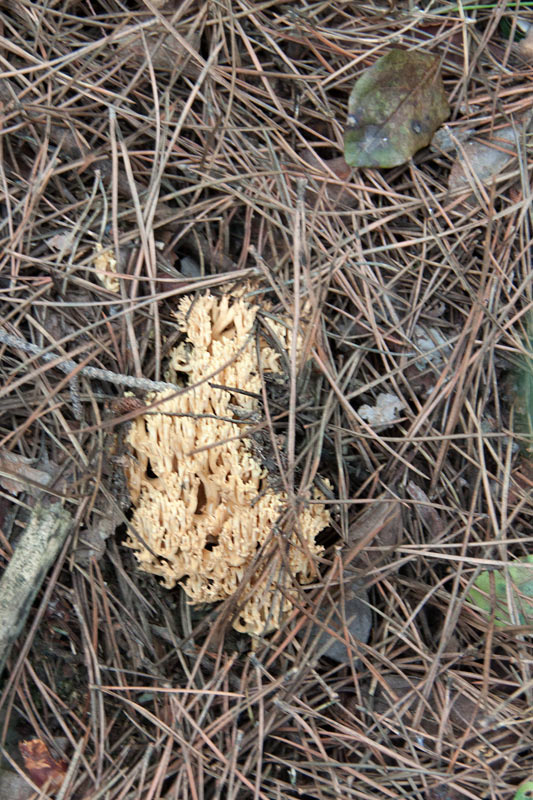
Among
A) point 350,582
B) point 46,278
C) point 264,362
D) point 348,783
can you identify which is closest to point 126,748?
point 348,783

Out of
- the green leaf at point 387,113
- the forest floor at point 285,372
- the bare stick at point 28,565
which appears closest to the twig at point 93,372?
the forest floor at point 285,372

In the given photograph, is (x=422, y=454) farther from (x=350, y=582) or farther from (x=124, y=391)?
(x=124, y=391)

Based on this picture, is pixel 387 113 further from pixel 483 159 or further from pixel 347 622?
pixel 347 622

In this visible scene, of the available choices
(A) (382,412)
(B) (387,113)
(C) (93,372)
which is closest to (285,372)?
(A) (382,412)

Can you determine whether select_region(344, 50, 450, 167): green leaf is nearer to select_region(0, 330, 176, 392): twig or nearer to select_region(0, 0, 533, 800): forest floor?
select_region(0, 0, 533, 800): forest floor

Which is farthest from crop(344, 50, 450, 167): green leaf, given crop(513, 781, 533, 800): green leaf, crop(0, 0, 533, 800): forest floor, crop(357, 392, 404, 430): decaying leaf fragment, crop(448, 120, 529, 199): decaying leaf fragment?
crop(513, 781, 533, 800): green leaf

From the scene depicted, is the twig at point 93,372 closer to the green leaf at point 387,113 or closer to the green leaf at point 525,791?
the green leaf at point 387,113
